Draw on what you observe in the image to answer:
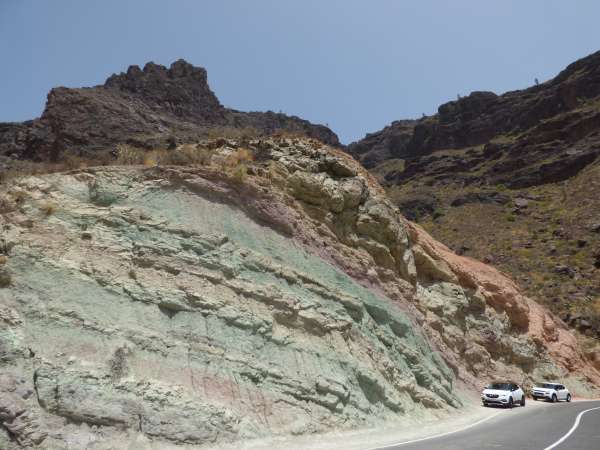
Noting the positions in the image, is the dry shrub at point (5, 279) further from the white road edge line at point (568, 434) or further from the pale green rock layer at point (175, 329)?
the white road edge line at point (568, 434)

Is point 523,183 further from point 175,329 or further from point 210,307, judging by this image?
point 175,329

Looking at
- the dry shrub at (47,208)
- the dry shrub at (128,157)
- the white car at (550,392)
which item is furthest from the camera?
the white car at (550,392)

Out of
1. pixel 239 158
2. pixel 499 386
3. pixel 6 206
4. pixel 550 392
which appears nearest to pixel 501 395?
pixel 499 386

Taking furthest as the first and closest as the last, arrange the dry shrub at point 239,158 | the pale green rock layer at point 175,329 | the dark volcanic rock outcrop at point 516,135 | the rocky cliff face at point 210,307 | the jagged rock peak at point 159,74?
the dark volcanic rock outcrop at point 516,135, the jagged rock peak at point 159,74, the dry shrub at point 239,158, the rocky cliff face at point 210,307, the pale green rock layer at point 175,329

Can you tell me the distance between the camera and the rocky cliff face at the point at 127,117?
29.1 m

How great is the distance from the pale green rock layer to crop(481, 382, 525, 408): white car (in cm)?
587

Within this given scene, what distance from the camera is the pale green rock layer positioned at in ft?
32.1

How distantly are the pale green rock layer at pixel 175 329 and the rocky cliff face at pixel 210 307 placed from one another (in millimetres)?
35

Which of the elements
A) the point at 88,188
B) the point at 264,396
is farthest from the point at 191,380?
the point at 88,188

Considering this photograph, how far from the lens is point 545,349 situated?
30.8 metres

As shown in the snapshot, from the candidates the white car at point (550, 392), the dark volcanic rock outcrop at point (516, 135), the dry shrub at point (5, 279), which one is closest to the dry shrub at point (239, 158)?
the dry shrub at point (5, 279)

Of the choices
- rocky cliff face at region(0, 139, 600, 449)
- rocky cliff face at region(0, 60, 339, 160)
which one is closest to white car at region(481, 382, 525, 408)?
rocky cliff face at region(0, 139, 600, 449)

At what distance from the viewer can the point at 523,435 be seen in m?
13.8

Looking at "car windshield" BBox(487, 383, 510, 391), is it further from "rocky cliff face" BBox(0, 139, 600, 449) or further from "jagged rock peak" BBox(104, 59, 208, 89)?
"jagged rock peak" BBox(104, 59, 208, 89)
